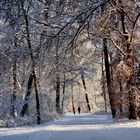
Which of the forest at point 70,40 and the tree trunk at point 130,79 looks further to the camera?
the tree trunk at point 130,79

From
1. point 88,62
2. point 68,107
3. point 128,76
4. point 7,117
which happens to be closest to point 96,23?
point 128,76

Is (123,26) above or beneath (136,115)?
above

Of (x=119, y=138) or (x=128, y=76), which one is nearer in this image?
(x=119, y=138)

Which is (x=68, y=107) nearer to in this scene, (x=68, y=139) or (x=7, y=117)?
(x=7, y=117)

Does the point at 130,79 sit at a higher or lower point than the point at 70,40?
lower

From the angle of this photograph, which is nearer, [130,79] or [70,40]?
[70,40]

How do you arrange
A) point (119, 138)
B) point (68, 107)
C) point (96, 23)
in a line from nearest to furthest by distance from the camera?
point (119, 138) < point (96, 23) < point (68, 107)

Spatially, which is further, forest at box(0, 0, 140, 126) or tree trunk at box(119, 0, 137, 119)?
tree trunk at box(119, 0, 137, 119)

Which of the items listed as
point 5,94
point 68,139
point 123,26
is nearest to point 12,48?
point 123,26

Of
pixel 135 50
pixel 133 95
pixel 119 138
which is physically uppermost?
pixel 135 50

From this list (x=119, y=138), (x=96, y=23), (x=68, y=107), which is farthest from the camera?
(x=68, y=107)

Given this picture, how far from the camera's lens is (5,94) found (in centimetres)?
4453

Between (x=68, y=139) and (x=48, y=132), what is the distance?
3403 mm

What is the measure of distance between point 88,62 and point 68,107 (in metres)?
45.3
